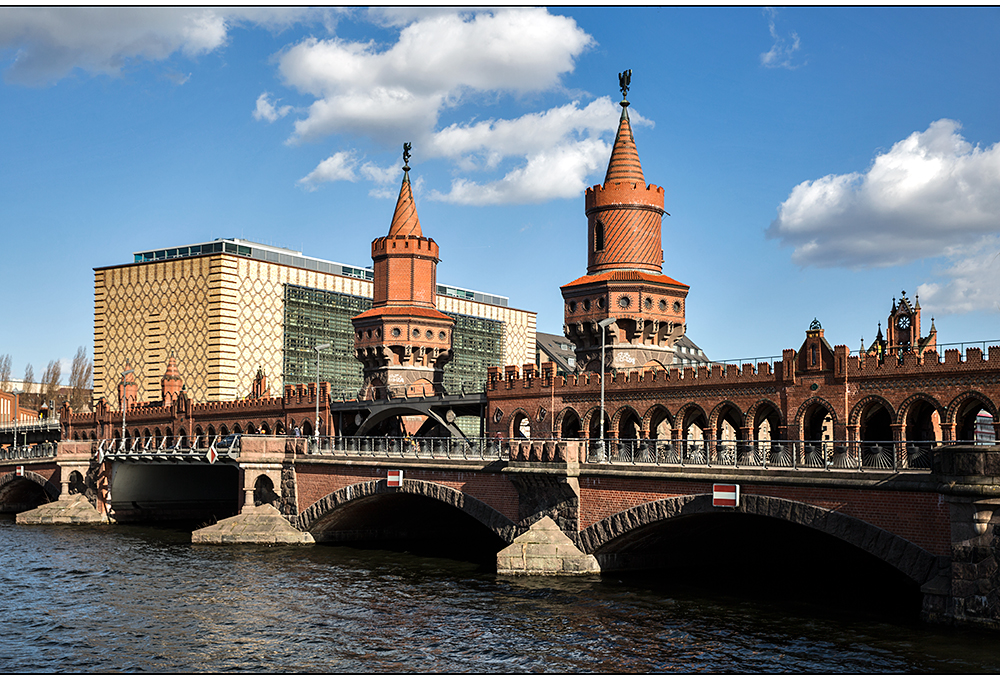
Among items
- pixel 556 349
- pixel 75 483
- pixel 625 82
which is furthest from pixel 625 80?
pixel 556 349

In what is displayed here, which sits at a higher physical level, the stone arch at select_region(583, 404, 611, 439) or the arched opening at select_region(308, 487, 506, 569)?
the stone arch at select_region(583, 404, 611, 439)

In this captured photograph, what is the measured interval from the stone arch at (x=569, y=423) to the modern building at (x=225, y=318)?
169 ft

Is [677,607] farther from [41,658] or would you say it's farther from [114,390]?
[114,390]

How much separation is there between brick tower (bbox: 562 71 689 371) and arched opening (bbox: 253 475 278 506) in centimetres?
2154

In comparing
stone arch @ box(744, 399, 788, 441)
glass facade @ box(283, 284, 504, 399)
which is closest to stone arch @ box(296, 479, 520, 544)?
stone arch @ box(744, 399, 788, 441)

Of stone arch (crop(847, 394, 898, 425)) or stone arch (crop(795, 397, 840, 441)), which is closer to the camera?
stone arch (crop(847, 394, 898, 425))

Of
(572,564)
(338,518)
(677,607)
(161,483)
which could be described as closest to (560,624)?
(677,607)

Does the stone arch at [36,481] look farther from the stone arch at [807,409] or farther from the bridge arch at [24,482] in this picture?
the stone arch at [807,409]

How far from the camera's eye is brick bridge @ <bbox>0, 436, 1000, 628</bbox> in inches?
1201

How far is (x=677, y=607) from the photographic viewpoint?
37969 millimetres

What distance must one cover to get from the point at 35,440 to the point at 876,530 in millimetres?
→ 109522

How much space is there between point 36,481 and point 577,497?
201ft

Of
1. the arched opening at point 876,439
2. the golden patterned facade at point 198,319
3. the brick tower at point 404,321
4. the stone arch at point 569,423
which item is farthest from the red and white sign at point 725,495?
the golden patterned facade at point 198,319

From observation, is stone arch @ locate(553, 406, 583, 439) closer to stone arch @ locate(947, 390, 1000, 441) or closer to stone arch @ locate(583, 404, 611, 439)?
stone arch @ locate(583, 404, 611, 439)
